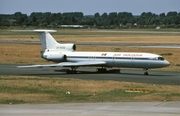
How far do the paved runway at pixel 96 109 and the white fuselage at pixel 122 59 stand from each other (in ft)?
74.2

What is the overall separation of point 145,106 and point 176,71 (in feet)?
98.6

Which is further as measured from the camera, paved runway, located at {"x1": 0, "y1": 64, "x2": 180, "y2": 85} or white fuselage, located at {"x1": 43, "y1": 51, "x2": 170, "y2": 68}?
white fuselage, located at {"x1": 43, "y1": 51, "x2": 170, "y2": 68}

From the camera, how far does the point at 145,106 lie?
31.7m

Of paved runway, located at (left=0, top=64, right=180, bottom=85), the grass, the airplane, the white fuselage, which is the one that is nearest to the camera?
the grass

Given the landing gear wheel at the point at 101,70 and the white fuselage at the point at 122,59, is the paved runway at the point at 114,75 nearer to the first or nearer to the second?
the landing gear wheel at the point at 101,70

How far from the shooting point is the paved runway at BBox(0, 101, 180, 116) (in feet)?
93.6

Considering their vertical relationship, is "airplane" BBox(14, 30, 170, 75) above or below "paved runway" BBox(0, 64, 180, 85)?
above

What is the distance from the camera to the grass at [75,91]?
116ft

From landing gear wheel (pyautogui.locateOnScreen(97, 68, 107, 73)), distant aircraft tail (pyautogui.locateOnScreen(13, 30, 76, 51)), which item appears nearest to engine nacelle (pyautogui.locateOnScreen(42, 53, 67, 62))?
distant aircraft tail (pyautogui.locateOnScreen(13, 30, 76, 51))

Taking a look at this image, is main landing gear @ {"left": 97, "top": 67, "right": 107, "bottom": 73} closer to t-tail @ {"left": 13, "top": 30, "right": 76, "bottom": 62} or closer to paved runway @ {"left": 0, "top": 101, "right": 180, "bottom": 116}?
t-tail @ {"left": 13, "top": 30, "right": 76, "bottom": 62}

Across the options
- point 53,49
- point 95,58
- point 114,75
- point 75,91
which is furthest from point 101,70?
point 75,91

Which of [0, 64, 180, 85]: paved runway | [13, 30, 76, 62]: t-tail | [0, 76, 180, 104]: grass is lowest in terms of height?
[0, 64, 180, 85]: paved runway

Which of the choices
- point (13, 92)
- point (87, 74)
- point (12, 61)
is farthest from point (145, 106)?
point (12, 61)

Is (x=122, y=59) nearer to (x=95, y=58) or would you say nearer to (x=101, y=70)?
(x=101, y=70)
